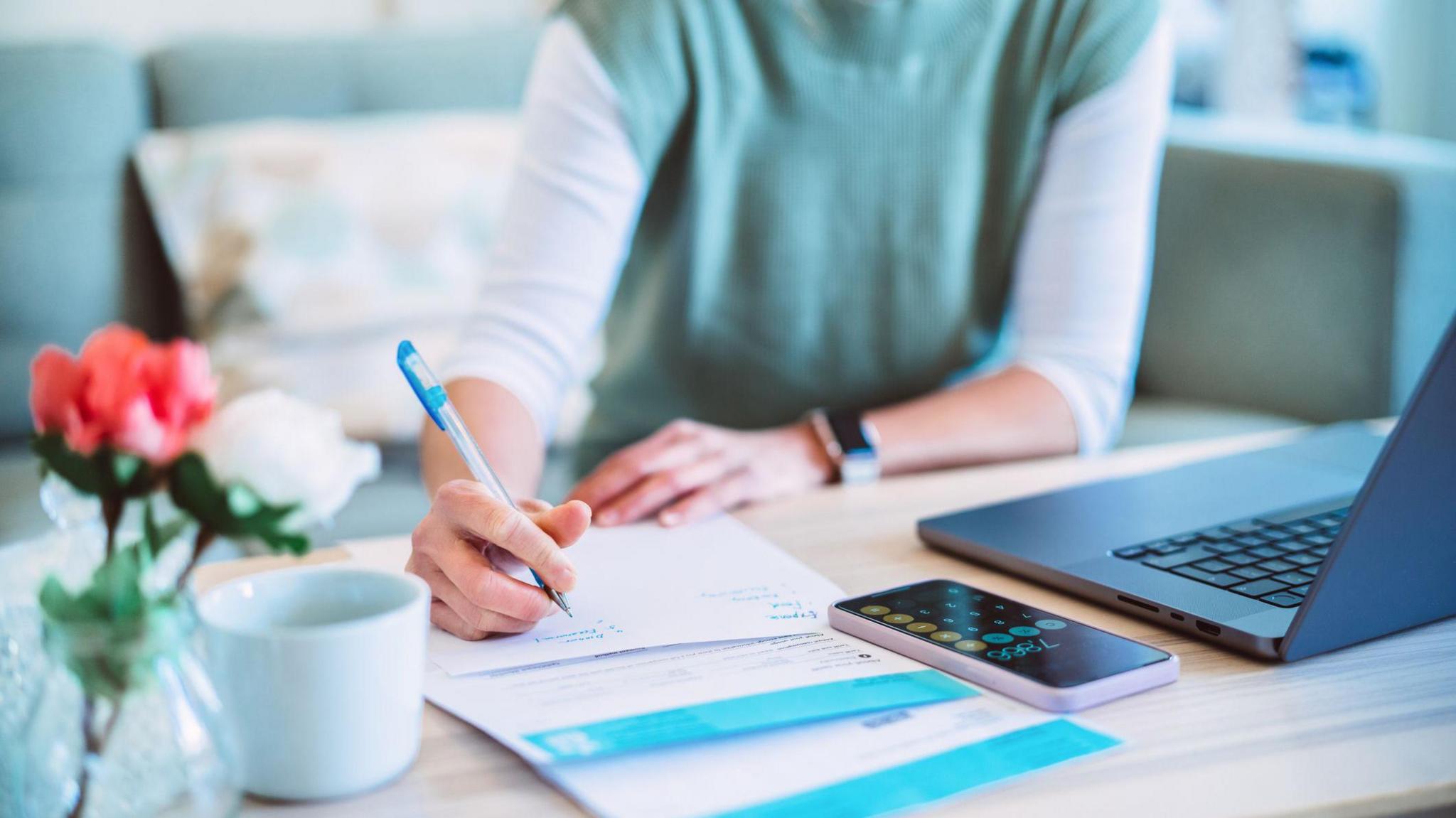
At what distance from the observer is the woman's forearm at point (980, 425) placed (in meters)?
0.99

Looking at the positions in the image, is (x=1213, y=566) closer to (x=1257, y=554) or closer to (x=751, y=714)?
(x=1257, y=554)

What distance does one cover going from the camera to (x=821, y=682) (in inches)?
21.5

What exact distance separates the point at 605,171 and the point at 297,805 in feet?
2.15

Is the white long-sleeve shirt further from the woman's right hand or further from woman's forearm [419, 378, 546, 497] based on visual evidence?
the woman's right hand

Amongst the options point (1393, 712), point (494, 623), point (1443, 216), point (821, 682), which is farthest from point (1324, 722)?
point (1443, 216)

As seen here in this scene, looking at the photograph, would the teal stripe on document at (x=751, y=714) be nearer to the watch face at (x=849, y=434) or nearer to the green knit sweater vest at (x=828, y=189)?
the watch face at (x=849, y=434)

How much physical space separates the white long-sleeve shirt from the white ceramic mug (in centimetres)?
48

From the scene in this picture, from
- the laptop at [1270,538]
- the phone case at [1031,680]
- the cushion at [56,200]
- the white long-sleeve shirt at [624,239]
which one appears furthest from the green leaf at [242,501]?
the cushion at [56,200]

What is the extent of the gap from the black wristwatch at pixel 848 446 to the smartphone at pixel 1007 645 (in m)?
0.28

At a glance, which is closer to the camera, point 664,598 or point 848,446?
point 664,598

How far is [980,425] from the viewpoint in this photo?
3.36ft

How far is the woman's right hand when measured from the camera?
1.94 feet

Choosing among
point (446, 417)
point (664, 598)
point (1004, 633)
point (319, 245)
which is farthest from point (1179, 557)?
point (319, 245)

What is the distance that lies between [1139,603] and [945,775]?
20 cm
